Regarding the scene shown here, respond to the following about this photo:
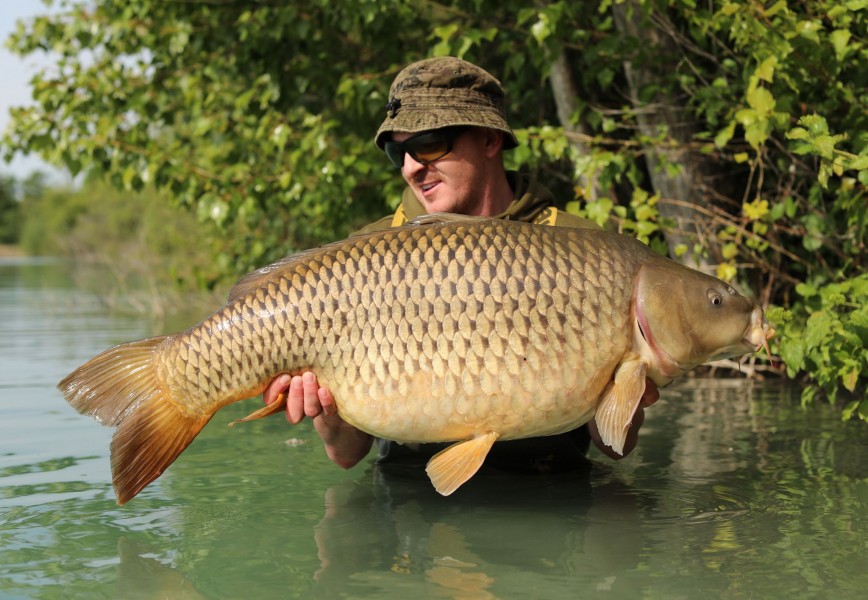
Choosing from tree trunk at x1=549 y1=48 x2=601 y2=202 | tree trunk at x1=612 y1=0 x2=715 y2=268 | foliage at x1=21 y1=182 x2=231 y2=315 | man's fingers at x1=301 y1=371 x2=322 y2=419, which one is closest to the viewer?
man's fingers at x1=301 y1=371 x2=322 y2=419

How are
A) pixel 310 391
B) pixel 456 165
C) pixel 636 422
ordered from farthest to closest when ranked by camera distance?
pixel 456 165 → pixel 636 422 → pixel 310 391

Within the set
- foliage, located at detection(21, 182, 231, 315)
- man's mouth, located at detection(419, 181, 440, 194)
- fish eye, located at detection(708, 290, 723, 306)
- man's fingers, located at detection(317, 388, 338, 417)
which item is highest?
man's mouth, located at detection(419, 181, 440, 194)

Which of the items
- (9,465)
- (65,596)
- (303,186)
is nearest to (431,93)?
(65,596)

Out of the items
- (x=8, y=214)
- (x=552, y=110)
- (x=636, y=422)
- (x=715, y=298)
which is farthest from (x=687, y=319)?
(x=8, y=214)

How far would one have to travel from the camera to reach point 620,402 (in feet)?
7.54

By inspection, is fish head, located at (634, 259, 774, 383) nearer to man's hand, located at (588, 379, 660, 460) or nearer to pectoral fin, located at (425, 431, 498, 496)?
man's hand, located at (588, 379, 660, 460)

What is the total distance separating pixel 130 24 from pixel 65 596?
14.2 ft

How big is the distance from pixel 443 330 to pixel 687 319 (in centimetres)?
53

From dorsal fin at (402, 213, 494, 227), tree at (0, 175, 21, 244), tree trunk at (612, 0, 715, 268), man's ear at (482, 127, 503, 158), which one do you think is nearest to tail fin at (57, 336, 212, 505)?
dorsal fin at (402, 213, 494, 227)

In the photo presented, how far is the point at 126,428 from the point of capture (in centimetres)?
242

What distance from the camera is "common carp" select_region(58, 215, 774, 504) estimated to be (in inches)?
90.1

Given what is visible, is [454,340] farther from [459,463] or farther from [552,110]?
[552,110]

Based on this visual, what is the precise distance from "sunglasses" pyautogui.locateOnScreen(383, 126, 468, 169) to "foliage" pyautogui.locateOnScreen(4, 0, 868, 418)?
3.17 ft

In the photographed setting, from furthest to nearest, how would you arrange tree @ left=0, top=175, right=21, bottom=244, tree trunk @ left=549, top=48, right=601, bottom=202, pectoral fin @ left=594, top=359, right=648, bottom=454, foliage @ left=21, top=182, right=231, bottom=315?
tree @ left=0, top=175, right=21, bottom=244 < foliage @ left=21, top=182, right=231, bottom=315 < tree trunk @ left=549, top=48, right=601, bottom=202 < pectoral fin @ left=594, top=359, right=648, bottom=454
